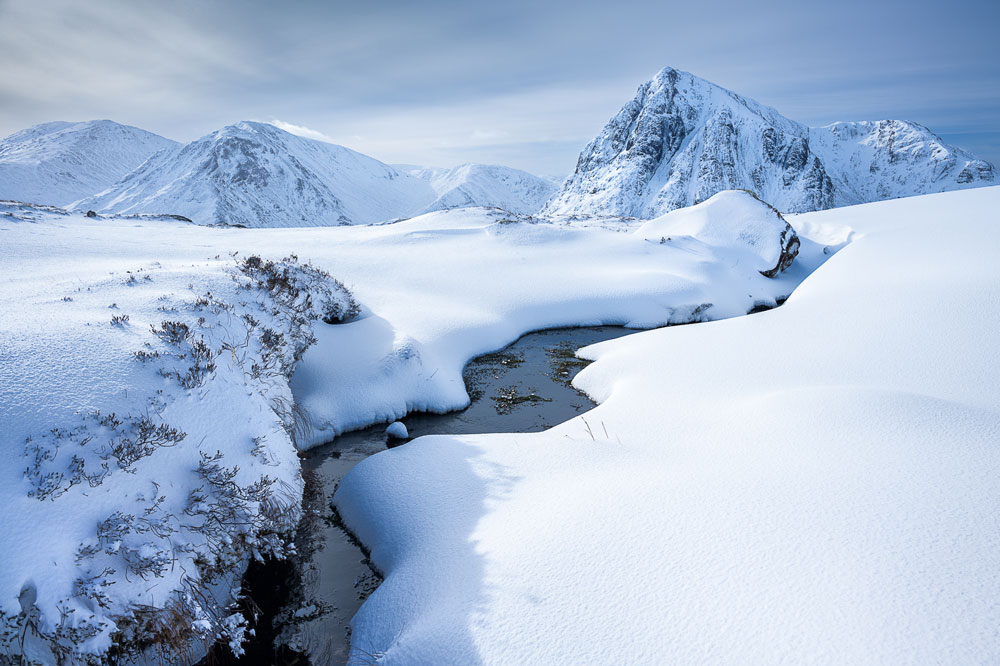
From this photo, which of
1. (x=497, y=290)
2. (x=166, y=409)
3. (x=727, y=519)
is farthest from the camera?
(x=497, y=290)

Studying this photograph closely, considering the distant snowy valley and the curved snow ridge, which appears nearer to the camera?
the distant snowy valley

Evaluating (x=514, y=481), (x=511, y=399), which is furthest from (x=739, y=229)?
(x=514, y=481)

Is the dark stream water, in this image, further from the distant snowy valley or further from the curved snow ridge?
the curved snow ridge

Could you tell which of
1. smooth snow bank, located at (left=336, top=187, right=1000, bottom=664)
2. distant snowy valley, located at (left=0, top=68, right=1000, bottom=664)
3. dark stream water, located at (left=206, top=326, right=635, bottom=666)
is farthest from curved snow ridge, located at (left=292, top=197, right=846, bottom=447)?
smooth snow bank, located at (left=336, top=187, right=1000, bottom=664)

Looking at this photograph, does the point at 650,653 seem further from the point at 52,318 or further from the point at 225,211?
the point at 225,211

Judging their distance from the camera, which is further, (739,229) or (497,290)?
(739,229)

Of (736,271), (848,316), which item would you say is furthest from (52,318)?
(736,271)

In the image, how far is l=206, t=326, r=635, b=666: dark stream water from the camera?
6.97m

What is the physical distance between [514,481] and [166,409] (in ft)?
20.3

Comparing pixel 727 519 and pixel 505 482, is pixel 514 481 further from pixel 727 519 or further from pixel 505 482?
pixel 727 519

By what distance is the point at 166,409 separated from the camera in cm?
739

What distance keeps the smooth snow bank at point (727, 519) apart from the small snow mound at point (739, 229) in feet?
65.7

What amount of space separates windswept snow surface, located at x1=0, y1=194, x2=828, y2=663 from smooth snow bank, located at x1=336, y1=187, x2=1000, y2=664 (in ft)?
1.07

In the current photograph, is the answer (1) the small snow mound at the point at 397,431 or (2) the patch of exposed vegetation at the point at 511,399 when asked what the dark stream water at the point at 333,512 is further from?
(1) the small snow mound at the point at 397,431
